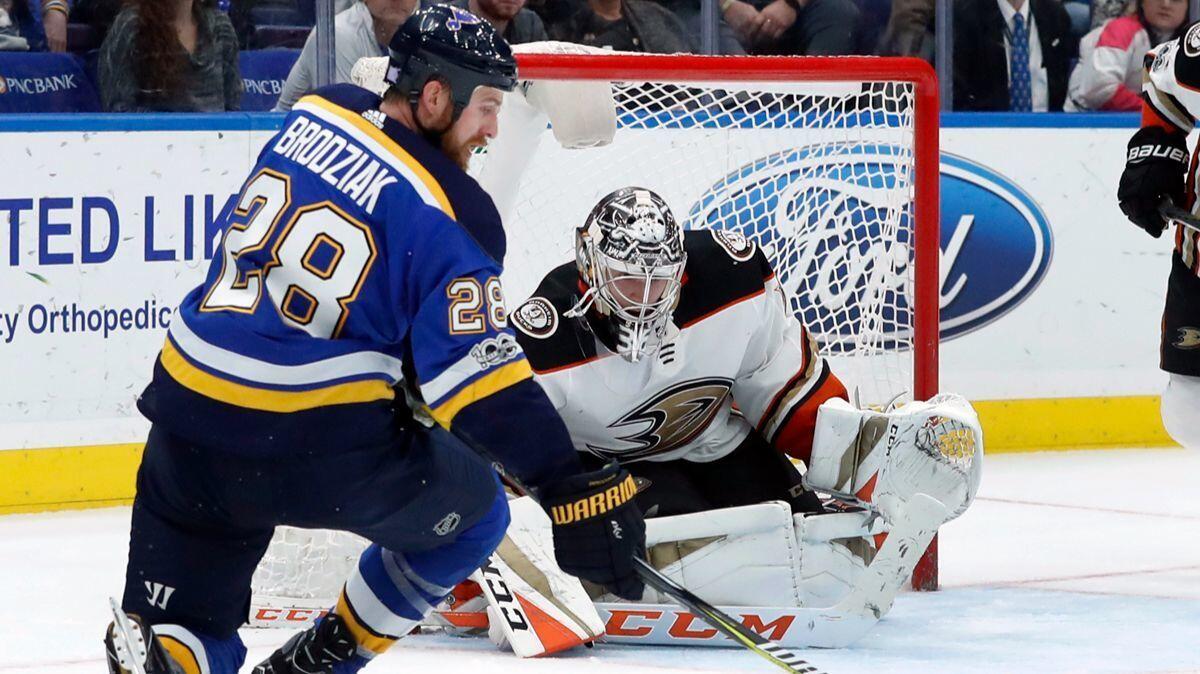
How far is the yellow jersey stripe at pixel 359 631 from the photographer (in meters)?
2.58

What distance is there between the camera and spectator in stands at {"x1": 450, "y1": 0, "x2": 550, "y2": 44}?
5281 millimetres

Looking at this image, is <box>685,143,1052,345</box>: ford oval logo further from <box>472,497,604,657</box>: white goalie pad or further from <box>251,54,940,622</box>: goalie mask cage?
<box>472,497,604,657</box>: white goalie pad

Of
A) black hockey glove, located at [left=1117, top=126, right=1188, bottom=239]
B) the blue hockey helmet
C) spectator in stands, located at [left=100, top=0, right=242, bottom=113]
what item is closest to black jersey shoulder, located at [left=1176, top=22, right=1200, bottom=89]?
black hockey glove, located at [left=1117, top=126, right=1188, bottom=239]

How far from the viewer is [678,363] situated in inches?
140

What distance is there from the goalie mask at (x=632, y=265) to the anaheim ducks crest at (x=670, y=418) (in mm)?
143

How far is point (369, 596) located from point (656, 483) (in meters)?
1.16

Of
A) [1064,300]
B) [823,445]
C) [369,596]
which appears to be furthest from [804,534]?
[1064,300]

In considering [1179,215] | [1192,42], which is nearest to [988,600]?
[1179,215]

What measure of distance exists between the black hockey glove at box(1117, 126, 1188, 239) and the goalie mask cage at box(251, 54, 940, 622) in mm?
450

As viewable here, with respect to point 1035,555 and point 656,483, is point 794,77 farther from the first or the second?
point 1035,555

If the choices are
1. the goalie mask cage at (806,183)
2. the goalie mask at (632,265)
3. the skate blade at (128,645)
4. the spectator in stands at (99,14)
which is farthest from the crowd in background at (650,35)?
the skate blade at (128,645)

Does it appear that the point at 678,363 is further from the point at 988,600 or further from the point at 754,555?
the point at 988,600

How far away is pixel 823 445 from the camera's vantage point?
360 centimetres

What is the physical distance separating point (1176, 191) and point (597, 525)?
244 centimetres
